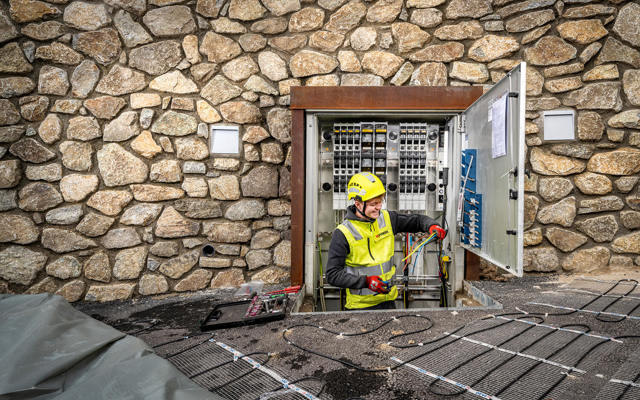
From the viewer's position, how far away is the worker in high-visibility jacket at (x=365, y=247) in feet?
8.29

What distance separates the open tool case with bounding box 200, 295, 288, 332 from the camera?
2.21 m

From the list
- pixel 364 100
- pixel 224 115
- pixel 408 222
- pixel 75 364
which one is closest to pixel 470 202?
pixel 408 222

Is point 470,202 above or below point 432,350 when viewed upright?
above

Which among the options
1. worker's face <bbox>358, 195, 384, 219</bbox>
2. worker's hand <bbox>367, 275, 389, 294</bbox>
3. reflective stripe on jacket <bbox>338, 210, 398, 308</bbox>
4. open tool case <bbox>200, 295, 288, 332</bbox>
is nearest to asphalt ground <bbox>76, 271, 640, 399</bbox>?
open tool case <bbox>200, 295, 288, 332</bbox>

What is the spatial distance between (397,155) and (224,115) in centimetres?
180

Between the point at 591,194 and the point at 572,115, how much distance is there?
0.80 meters

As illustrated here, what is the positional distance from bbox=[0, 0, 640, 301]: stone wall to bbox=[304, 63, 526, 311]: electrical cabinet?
1.28 feet

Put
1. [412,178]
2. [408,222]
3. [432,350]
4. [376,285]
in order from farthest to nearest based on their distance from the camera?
[412,178] → [408,222] → [376,285] → [432,350]

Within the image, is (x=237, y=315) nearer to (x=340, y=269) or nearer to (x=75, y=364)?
(x=340, y=269)

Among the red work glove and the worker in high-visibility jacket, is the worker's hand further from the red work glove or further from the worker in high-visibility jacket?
the red work glove

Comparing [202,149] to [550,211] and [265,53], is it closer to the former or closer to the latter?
[265,53]

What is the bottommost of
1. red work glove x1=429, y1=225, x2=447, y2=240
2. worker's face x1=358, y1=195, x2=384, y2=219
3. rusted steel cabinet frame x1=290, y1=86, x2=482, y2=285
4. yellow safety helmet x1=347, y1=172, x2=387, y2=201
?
red work glove x1=429, y1=225, x2=447, y2=240

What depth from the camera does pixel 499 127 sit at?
2.31 metres

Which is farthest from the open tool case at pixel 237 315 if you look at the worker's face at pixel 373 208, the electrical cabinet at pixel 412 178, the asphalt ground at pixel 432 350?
the worker's face at pixel 373 208
